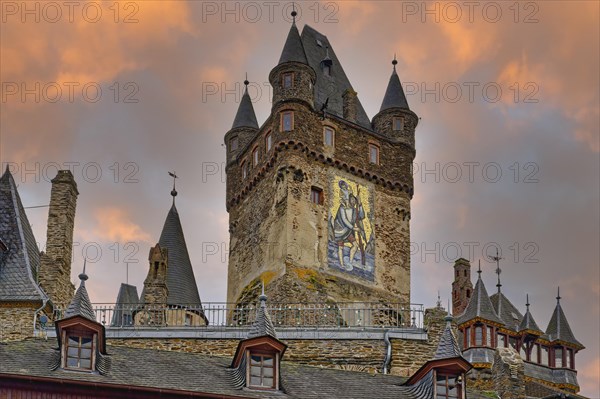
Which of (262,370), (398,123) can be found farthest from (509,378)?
(398,123)

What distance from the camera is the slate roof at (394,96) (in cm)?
6600

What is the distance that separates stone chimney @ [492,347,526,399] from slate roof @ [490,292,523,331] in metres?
→ 34.4

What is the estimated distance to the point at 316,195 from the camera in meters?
60.5

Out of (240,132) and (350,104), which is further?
(240,132)

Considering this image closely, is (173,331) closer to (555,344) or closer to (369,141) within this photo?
(369,141)

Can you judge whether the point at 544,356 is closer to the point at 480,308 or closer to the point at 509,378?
the point at 480,308

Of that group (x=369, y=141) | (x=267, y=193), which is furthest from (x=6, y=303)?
(x=369, y=141)

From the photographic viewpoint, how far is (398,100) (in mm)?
66375

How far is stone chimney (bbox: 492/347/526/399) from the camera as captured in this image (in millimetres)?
39812

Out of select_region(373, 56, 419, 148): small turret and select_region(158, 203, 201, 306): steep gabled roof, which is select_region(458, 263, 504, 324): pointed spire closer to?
select_region(373, 56, 419, 148): small turret

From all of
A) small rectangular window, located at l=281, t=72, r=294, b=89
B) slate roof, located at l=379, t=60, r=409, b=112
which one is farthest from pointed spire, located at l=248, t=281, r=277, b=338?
slate roof, located at l=379, t=60, r=409, b=112

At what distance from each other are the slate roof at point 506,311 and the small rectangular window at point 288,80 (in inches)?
906

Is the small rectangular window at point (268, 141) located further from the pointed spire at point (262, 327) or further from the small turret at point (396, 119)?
the pointed spire at point (262, 327)

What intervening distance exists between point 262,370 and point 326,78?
1413 inches
